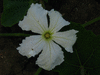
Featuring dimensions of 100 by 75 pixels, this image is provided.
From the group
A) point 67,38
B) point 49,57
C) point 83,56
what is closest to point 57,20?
point 67,38

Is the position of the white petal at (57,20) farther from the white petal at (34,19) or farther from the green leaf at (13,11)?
the green leaf at (13,11)

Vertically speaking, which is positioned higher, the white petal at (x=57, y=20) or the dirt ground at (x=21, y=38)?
the dirt ground at (x=21, y=38)

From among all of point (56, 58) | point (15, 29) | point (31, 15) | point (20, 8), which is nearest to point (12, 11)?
point (20, 8)

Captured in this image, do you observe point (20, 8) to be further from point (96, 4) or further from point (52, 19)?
point (96, 4)

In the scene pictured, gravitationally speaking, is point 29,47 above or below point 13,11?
below

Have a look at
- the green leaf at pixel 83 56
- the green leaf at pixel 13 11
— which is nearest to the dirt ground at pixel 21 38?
the green leaf at pixel 13 11

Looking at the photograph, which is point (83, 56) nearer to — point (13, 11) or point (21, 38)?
point (21, 38)
